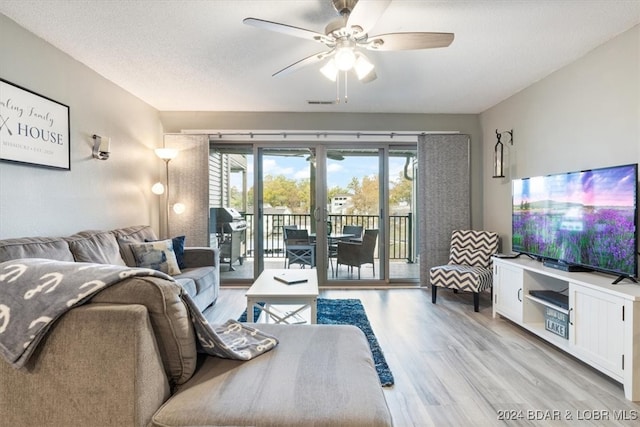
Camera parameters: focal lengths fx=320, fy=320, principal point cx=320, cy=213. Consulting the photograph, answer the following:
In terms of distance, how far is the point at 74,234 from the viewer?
2754 mm

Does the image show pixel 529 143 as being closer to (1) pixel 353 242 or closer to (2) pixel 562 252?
(2) pixel 562 252

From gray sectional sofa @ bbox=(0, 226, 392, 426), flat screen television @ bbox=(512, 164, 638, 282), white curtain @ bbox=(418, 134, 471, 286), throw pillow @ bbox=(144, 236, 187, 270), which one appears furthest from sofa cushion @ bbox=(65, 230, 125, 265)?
flat screen television @ bbox=(512, 164, 638, 282)

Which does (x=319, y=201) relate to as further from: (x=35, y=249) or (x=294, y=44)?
(x=35, y=249)

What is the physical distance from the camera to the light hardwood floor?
69.1 inches

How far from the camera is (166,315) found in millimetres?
1090

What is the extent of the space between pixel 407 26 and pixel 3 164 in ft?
9.72

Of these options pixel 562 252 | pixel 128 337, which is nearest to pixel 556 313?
pixel 562 252

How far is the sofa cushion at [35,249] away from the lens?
6.37 feet

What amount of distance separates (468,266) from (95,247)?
3844mm

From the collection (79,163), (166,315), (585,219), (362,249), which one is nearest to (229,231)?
(362,249)

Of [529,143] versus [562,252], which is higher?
[529,143]

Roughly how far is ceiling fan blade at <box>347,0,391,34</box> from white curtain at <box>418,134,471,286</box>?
279cm

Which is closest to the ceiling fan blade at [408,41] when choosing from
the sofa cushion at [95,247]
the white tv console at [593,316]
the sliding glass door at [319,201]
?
the white tv console at [593,316]

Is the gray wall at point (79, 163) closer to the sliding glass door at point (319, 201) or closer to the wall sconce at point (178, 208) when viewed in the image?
the wall sconce at point (178, 208)
